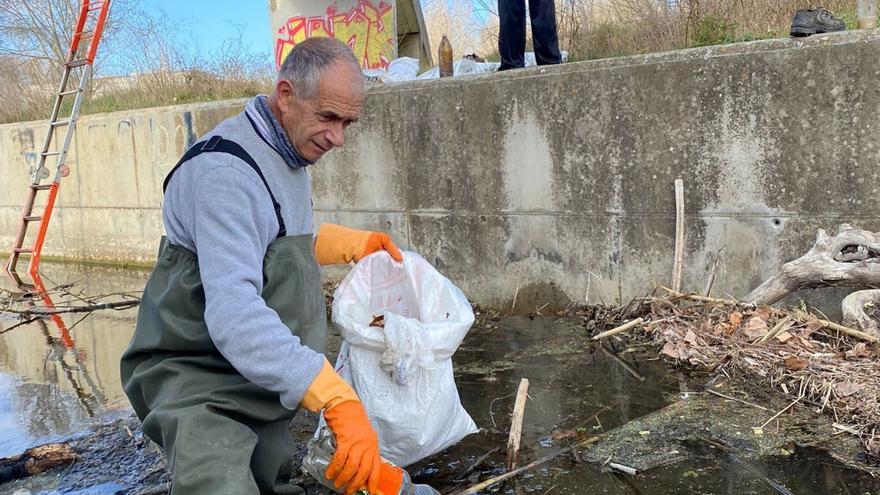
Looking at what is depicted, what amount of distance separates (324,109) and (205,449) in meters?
0.93

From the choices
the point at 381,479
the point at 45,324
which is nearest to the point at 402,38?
the point at 45,324

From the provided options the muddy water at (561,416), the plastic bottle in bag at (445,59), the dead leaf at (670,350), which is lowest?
the muddy water at (561,416)

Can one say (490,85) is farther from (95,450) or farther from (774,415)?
(95,450)

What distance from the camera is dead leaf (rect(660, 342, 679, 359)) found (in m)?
3.56

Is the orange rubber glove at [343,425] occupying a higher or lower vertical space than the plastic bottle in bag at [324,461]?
higher

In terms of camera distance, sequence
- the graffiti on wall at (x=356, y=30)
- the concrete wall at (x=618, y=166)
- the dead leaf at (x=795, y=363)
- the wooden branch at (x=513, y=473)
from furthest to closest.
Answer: the graffiti on wall at (x=356, y=30) < the concrete wall at (x=618, y=166) < the dead leaf at (x=795, y=363) < the wooden branch at (x=513, y=473)

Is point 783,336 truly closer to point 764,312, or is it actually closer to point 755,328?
point 755,328

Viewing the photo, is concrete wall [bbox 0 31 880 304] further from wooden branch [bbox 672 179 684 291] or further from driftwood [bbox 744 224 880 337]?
driftwood [bbox 744 224 880 337]

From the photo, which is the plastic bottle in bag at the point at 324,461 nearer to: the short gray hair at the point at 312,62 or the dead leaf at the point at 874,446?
the short gray hair at the point at 312,62

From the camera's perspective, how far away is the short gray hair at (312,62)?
180 cm

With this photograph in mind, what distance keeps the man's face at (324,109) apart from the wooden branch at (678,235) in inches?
107

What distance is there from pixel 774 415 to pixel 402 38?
11.5 meters

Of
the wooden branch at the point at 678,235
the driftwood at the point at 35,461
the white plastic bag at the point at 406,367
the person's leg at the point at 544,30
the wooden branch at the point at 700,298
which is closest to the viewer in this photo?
the white plastic bag at the point at 406,367

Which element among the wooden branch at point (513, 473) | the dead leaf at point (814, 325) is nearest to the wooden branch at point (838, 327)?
the dead leaf at point (814, 325)
